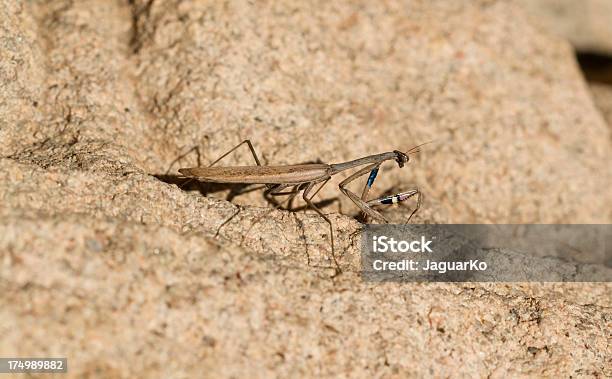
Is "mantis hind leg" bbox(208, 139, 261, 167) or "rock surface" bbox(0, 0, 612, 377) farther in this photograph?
"mantis hind leg" bbox(208, 139, 261, 167)

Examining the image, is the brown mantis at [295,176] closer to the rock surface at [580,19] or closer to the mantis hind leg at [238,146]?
the mantis hind leg at [238,146]

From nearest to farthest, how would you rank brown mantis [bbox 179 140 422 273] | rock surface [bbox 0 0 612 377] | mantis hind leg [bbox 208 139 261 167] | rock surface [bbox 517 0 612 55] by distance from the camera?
rock surface [bbox 0 0 612 377] < brown mantis [bbox 179 140 422 273] < mantis hind leg [bbox 208 139 261 167] < rock surface [bbox 517 0 612 55]

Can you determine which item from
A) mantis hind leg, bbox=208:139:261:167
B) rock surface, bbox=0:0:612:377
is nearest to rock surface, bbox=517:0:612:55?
rock surface, bbox=0:0:612:377

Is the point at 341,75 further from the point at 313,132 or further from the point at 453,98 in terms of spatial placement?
the point at 453,98

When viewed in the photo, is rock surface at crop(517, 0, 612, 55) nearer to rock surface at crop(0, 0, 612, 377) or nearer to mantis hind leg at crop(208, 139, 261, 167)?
rock surface at crop(0, 0, 612, 377)

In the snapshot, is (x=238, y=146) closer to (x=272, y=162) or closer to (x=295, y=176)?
(x=272, y=162)

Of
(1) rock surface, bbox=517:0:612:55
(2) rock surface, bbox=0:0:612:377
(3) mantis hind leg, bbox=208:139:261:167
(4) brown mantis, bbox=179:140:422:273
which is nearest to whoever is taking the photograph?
(2) rock surface, bbox=0:0:612:377

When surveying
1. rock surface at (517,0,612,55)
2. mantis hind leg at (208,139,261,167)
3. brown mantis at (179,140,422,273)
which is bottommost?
brown mantis at (179,140,422,273)

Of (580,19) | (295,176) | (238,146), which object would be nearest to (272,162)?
(238,146)

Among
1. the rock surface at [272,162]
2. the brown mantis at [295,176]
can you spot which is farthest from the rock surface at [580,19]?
the brown mantis at [295,176]
